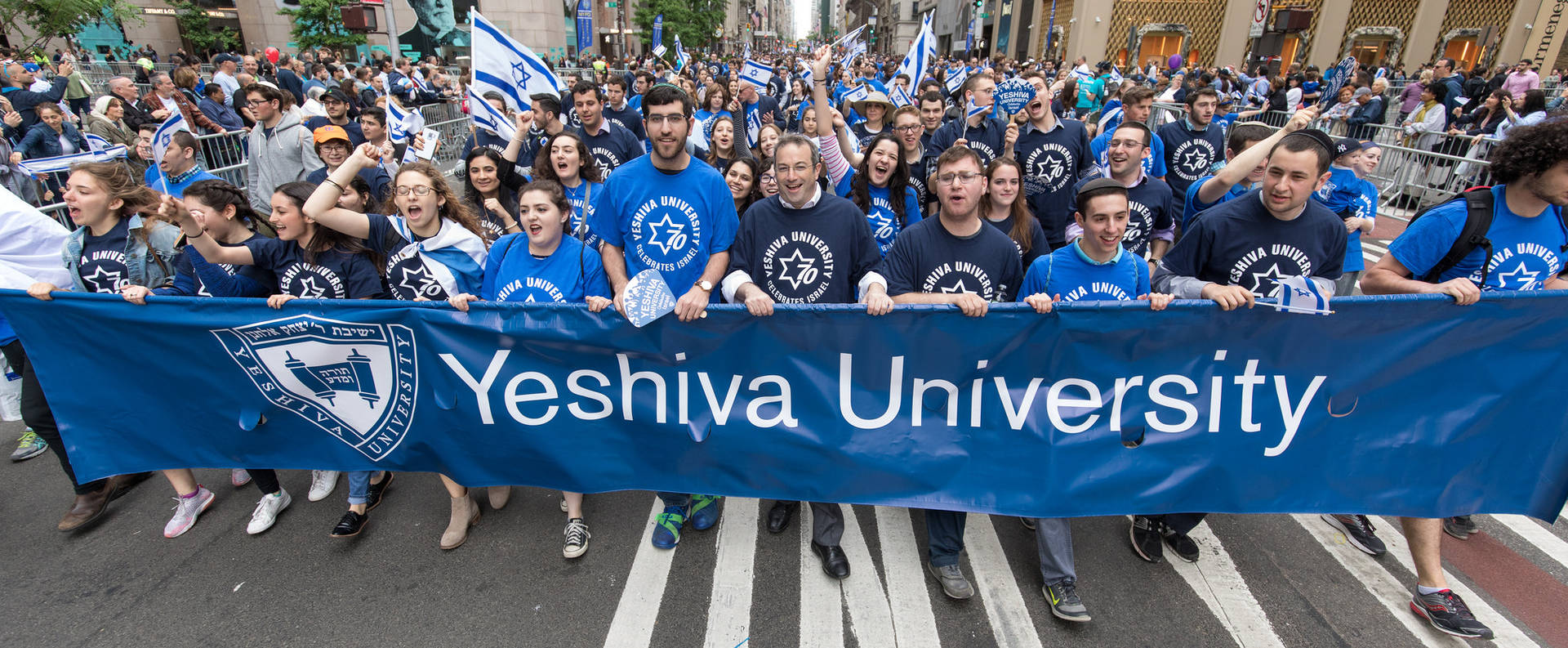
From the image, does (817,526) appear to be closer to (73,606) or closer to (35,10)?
(73,606)

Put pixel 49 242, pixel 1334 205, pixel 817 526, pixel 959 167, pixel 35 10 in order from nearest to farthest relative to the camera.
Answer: pixel 959 167, pixel 817 526, pixel 49 242, pixel 1334 205, pixel 35 10

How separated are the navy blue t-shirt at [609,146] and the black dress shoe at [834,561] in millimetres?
4095

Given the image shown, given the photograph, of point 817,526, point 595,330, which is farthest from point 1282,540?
point 595,330

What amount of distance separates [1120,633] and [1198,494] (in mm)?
679

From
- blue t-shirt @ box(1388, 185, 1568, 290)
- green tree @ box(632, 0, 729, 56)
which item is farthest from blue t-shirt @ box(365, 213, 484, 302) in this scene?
green tree @ box(632, 0, 729, 56)

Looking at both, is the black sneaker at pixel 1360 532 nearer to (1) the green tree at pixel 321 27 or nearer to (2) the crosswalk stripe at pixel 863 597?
(2) the crosswalk stripe at pixel 863 597

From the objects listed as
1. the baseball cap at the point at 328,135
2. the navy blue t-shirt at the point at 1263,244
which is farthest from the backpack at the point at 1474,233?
the baseball cap at the point at 328,135

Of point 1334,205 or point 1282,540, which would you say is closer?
point 1282,540

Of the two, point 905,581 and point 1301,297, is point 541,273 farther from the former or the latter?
point 1301,297

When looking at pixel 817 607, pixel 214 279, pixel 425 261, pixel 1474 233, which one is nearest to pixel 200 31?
pixel 214 279

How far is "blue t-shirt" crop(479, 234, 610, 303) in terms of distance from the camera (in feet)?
11.8

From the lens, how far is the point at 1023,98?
6043 mm

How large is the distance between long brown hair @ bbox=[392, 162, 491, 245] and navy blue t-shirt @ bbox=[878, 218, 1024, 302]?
7.55ft

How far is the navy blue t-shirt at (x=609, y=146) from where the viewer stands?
21.1 feet
